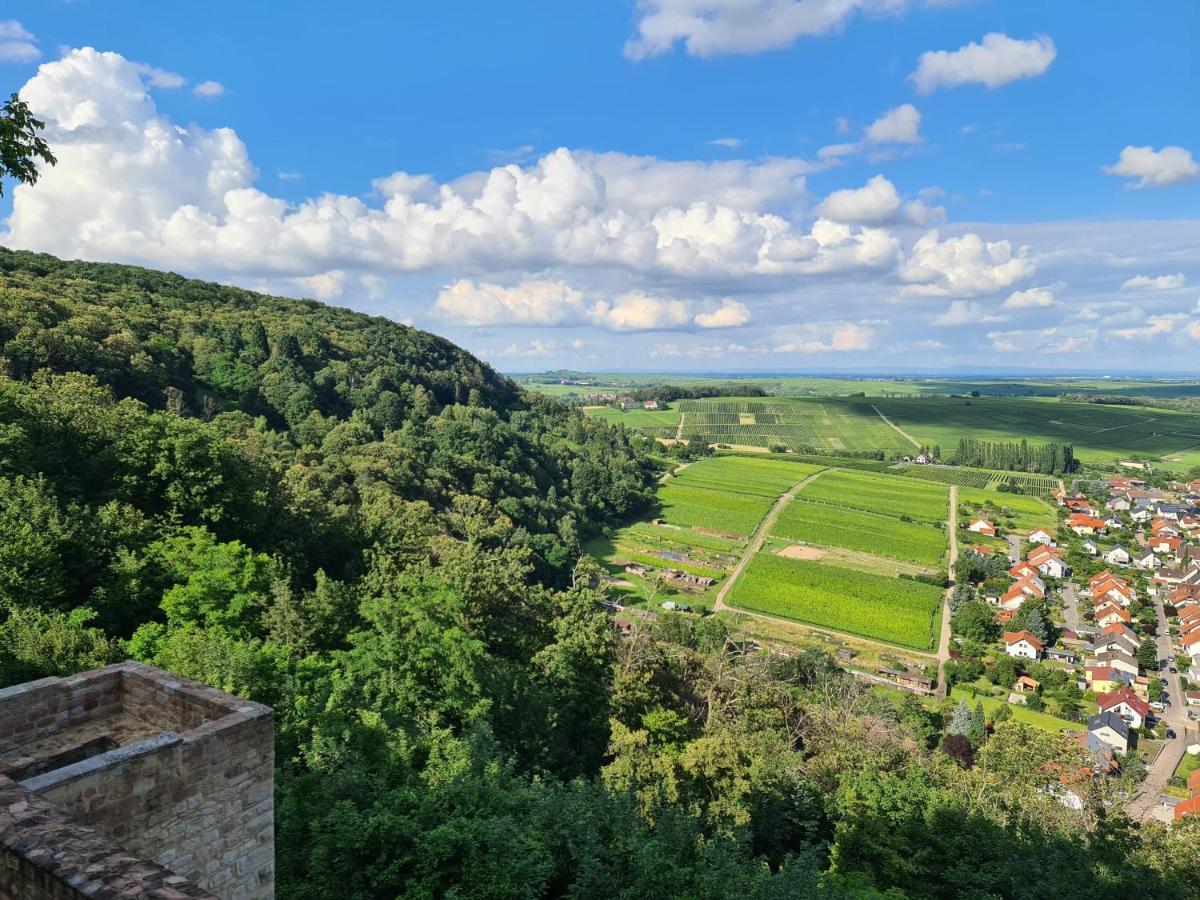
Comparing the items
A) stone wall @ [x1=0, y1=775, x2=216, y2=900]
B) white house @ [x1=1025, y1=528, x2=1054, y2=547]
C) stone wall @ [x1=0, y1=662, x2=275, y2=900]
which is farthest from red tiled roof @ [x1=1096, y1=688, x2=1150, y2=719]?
stone wall @ [x1=0, y1=775, x2=216, y2=900]

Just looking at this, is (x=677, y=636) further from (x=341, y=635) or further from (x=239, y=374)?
(x=239, y=374)

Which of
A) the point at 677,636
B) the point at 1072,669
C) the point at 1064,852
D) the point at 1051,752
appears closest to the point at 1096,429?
the point at 1072,669

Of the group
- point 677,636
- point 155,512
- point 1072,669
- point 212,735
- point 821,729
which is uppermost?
point 212,735

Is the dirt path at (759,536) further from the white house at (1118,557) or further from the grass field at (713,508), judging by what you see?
the white house at (1118,557)

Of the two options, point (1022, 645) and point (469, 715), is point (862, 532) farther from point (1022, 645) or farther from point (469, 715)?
point (469, 715)

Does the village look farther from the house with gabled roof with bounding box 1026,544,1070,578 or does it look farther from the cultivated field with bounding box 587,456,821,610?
the cultivated field with bounding box 587,456,821,610

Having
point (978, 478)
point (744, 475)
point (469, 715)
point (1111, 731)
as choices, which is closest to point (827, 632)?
point (1111, 731)
